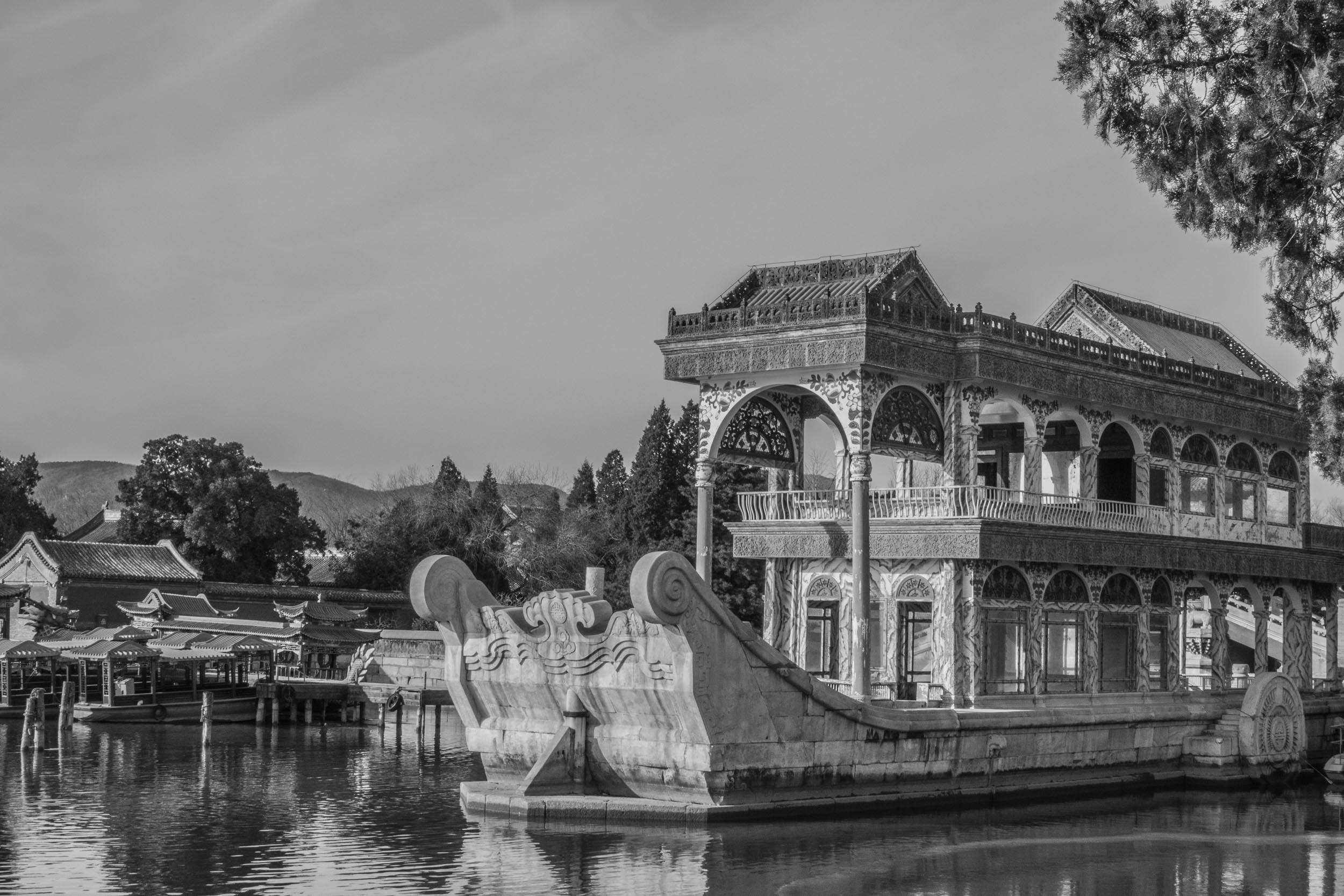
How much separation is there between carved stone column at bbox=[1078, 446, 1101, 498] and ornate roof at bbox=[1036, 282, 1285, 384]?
2602mm

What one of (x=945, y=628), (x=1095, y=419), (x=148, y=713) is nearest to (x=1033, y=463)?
(x=1095, y=419)

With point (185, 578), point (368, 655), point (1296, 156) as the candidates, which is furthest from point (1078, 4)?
point (185, 578)

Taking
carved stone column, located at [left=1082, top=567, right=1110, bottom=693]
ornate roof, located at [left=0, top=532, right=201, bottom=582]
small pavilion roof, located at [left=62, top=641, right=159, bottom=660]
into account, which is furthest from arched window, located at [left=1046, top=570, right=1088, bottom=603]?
ornate roof, located at [left=0, top=532, right=201, bottom=582]

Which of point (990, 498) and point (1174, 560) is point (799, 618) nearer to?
point (990, 498)

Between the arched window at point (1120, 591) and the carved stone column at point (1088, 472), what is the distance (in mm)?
1500

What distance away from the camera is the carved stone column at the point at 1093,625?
28.6 meters

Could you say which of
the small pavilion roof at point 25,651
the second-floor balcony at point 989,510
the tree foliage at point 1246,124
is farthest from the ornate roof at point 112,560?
the tree foliage at point 1246,124

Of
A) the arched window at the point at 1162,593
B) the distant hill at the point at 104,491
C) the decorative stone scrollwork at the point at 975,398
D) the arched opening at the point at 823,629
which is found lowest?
the arched opening at the point at 823,629

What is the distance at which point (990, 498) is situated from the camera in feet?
88.7

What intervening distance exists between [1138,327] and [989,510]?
25.4ft

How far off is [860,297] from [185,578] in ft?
112

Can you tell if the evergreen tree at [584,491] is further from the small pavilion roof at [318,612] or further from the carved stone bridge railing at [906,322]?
the carved stone bridge railing at [906,322]

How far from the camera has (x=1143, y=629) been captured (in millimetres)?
29906

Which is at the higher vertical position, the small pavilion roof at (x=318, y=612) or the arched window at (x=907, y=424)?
the arched window at (x=907, y=424)
